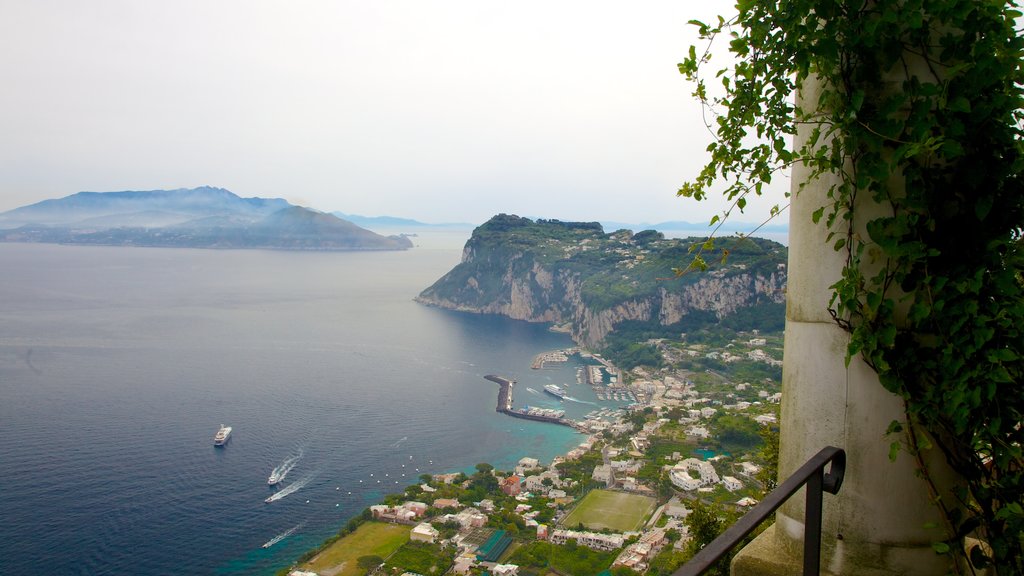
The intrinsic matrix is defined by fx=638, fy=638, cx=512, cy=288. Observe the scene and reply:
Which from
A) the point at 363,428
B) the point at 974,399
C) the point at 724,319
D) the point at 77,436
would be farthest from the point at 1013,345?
the point at 724,319

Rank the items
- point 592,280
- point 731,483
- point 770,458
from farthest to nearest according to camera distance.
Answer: point 592,280 → point 731,483 → point 770,458

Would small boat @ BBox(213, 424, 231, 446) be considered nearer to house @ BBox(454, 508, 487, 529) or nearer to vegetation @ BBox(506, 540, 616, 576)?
house @ BBox(454, 508, 487, 529)

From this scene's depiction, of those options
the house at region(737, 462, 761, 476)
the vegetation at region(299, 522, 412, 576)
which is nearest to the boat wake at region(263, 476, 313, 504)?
the vegetation at region(299, 522, 412, 576)

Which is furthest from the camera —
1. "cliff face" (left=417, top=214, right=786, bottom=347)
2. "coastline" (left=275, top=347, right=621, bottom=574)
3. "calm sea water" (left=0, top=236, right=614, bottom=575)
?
"cliff face" (left=417, top=214, right=786, bottom=347)

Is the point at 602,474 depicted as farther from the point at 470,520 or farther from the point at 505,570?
the point at 505,570

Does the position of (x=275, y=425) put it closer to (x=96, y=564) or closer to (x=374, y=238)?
(x=96, y=564)

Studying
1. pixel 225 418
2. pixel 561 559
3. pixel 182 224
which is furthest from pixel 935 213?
pixel 182 224
